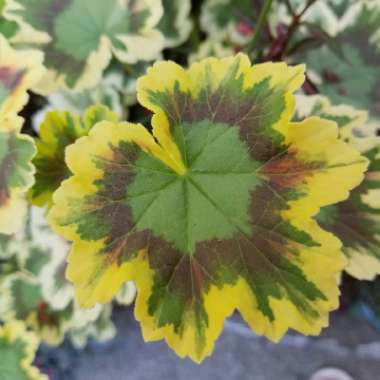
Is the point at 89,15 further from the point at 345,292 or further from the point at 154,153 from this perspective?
the point at 345,292

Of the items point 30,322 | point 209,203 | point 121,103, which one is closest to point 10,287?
point 30,322

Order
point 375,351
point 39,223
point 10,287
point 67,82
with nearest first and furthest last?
point 67,82 < point 39,223 < point 10,287 < point 375,351

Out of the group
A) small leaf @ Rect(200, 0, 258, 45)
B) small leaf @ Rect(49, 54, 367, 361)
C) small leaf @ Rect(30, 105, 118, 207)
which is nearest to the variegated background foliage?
small leaf @ Rect(49, 54, 367, 361)

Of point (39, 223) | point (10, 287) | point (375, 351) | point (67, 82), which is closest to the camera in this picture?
point (67, 82)

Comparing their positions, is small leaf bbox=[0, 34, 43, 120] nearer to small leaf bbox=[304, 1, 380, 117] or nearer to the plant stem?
the plant stem

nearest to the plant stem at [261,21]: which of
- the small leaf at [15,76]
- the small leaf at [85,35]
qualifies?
the small leaf at [85,35]

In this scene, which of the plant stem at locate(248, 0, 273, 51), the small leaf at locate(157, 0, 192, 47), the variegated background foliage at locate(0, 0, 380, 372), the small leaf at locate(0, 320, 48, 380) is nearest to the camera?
the variegated background foliage at locate(0, 0, 380, 372)
